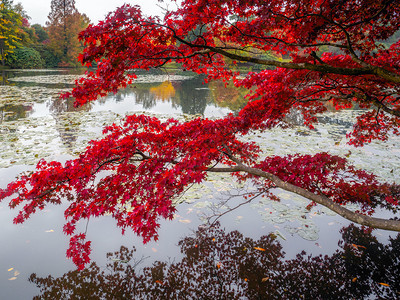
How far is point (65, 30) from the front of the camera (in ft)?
117

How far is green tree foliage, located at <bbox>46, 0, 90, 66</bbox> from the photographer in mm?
34878

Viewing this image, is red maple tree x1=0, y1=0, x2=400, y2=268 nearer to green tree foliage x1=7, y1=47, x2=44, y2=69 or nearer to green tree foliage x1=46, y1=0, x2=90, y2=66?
green tree foliage x1=7, y1=47, x2=44, y2=69

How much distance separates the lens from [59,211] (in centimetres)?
443

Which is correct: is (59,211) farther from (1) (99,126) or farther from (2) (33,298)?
(1) (99,126)

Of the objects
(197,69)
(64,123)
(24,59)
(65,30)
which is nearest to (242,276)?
(197,69)

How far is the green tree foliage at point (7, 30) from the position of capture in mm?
26052

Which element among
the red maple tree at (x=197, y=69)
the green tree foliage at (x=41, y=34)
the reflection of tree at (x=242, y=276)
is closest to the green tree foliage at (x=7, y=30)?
the green tree foliage at (x=41, y=34)

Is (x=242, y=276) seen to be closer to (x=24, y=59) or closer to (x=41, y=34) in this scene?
(x=24, y=59)

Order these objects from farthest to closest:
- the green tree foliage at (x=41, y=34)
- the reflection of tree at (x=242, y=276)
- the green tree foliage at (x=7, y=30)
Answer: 1. the green tree foliage at (x=41, y=34)
2. the green tree foliage at (x=7, y=30)
3. the reflection of tree at (x=242, y=276)

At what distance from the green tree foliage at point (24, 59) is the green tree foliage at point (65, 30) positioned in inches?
150

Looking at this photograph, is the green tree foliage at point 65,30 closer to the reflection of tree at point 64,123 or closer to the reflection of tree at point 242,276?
the reflection of tree at point 64,123

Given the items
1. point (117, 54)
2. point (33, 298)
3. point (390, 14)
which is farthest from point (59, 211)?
point (390, 14)

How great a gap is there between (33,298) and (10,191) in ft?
4.47

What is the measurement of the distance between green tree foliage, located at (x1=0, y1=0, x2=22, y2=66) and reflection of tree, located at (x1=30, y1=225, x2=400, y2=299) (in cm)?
3353
